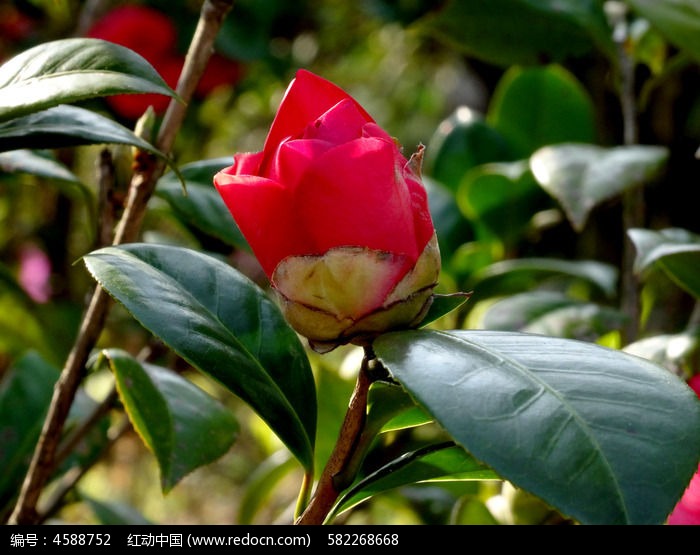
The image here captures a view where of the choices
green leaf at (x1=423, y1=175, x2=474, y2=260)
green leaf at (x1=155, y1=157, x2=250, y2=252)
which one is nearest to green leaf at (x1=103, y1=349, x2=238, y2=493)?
green leaf at (x1=155, y1=157, x2=250, y2=252)

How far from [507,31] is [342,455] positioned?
857 mm

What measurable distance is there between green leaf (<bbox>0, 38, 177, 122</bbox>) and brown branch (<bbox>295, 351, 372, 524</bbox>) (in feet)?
0.70

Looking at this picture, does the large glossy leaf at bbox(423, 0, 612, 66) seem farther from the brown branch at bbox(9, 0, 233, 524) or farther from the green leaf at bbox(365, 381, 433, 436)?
the green leaf at bbox(365, 381, 433, 436)

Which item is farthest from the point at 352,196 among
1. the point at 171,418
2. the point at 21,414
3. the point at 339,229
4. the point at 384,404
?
the point at 21,414

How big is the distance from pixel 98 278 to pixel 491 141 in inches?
35.4

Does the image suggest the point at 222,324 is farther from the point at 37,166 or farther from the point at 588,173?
the point at 588,173

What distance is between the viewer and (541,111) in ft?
→ 4.23

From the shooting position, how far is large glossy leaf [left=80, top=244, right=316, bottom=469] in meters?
0.49

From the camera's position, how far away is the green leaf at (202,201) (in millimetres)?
799

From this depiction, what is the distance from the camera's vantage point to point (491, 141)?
50.9 inches

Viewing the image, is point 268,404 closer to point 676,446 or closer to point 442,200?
point 676,446

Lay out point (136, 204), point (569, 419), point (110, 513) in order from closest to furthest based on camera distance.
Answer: point (569, 419) < point (136, 204) < point (110, 513)

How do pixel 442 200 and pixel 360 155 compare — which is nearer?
pixel 360 155
